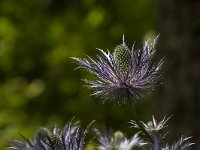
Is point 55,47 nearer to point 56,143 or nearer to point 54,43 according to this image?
point 54,43

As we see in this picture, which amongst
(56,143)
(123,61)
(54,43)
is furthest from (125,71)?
(54,43)

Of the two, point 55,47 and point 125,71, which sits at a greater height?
point 55,47

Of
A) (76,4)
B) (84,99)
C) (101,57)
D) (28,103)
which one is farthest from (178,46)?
(101,57)

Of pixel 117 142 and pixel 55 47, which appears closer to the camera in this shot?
pixel 117 142

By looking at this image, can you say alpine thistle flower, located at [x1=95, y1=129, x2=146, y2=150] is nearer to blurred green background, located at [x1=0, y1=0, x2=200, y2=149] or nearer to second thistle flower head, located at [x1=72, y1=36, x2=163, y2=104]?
second thistle flower head, located at [x1=72, y1=36, x2=163, y2=104]

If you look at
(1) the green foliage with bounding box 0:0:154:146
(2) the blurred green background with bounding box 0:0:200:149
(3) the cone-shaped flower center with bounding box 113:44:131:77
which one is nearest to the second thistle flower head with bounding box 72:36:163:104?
(3) the cone-shaped flower center with bounding box 113:44:131:77
